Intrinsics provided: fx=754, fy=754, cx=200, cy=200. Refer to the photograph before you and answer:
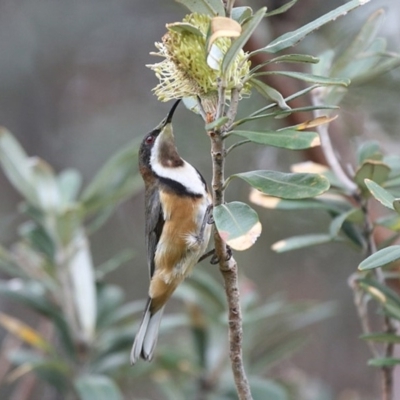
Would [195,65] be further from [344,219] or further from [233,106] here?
[344,219]

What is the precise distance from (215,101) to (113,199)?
3.89 ft

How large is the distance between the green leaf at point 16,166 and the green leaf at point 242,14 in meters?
1.40

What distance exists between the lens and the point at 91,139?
4410mm

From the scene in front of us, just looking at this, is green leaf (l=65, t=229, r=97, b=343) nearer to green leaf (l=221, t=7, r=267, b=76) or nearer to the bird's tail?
the bird's tail

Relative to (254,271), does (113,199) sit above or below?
above

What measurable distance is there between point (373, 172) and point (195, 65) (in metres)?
0.55

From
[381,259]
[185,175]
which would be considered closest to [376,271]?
[381,259]

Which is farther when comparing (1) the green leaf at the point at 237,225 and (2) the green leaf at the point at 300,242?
(2) the green leaf at the point at 300,242

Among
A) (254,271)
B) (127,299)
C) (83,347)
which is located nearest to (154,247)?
(83,347)

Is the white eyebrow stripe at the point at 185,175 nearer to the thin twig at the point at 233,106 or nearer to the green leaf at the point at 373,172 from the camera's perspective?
the green leaf at the point at 373,172

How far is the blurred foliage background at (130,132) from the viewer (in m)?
3.42

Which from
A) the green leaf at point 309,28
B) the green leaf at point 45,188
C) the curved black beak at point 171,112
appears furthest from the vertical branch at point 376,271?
the green leaf at point 45,188

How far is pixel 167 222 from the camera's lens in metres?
2.32

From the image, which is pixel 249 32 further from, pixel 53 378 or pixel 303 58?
pixel 53 378
